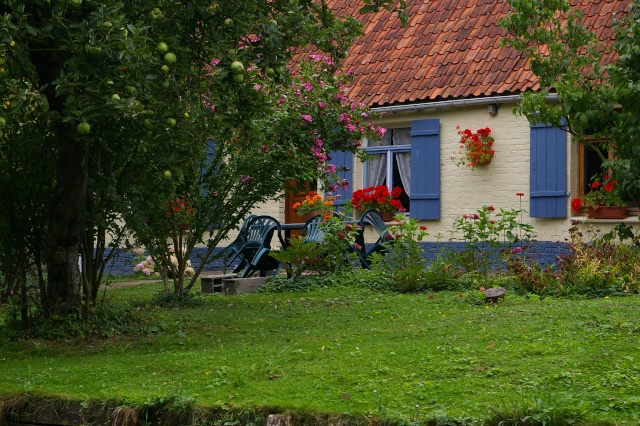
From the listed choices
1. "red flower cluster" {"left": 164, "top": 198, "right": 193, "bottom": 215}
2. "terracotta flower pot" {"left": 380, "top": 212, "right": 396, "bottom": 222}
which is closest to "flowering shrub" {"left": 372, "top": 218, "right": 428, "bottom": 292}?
"red flower cluster" {"left": 164, "top": 198, "right": 193, "bottom": 215}

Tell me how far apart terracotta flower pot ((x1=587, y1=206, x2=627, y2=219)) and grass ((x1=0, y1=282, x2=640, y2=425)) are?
14.2ft

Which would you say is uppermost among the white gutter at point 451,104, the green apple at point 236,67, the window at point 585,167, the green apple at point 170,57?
the white gutter at point 451,104

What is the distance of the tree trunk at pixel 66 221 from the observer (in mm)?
8031

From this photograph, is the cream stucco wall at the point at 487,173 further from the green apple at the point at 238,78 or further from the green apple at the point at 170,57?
the green apple at the point at 170,57

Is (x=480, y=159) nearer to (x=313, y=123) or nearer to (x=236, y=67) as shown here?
(x=313, y=123)

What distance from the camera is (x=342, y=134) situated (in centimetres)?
1338

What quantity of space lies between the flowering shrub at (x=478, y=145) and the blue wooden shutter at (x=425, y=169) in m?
0.61

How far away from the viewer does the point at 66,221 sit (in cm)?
807

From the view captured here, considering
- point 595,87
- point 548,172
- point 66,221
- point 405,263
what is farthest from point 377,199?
point 595,87

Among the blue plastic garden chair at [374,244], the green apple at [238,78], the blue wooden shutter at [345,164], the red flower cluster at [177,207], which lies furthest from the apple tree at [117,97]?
the blue wooden shutter at [345,164]

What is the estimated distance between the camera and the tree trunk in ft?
26.3

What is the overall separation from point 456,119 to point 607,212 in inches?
119

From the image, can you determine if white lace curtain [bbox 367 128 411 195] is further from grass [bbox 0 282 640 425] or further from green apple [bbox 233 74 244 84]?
green apple [bbox 233 74 244 84]

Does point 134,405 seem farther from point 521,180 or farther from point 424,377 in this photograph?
point 521,180
